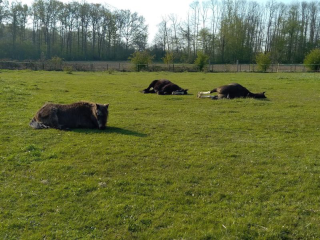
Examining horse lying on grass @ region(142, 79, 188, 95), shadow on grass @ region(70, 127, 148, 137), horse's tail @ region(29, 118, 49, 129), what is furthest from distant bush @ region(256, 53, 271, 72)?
horse's tail @ region(29, 118, 49, 129)

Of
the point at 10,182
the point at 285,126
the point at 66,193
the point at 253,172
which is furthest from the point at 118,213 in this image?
the point at 285,126

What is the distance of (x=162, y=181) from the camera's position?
6.02m

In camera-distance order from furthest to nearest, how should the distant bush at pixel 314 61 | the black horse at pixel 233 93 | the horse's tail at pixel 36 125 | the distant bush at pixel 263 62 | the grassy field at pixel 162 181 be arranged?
the distant bush at pixel 263 62, the distant bush at pixel 314 61, the black horse at pixel 233 93, the horse's tail at pixel 36 125, the grassy field at pixel 162 181

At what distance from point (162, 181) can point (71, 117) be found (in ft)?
18.0

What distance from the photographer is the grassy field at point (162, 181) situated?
4480 mm

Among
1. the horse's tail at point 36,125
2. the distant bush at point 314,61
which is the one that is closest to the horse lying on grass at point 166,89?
the horse's tail at point 36,125

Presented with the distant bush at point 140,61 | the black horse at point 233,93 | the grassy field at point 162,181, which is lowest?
the grassy field at point 162,181

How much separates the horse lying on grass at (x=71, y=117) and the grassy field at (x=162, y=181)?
1.35ft

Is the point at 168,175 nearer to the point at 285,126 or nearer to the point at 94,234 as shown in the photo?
the point at 94,234

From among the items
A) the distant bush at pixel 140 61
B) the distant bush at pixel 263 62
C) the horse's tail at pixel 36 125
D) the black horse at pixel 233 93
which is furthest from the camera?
the distant bush at pixel 263 62

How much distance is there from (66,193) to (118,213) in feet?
3.97

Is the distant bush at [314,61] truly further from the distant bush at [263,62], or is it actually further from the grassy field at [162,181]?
the grassy field at [162,181]

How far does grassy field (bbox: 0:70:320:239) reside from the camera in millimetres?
4480

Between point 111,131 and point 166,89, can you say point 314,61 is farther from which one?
point 111,131
